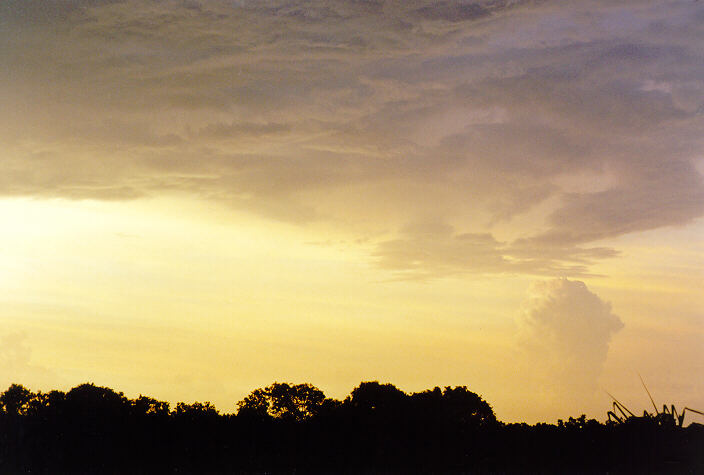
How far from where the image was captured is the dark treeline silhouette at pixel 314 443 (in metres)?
85.0

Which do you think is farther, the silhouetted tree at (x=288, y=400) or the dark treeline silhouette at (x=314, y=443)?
the silhouetted tree at (x=288, y=400)

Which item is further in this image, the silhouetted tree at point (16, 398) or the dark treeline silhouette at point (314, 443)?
the silhouetted tree at point (16, 398)

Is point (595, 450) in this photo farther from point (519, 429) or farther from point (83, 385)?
point (83, 385)

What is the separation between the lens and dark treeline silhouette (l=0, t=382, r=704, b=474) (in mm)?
85000

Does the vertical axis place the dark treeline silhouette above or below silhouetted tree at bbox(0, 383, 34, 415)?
below

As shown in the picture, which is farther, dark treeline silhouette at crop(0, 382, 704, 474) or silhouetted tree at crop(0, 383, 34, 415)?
silhouetted tree at crop(0, 383, 34, 415)

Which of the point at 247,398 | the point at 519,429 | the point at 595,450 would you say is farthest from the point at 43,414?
the point at 595,450

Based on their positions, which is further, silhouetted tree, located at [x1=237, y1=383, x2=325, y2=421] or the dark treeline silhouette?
silhouetted tree, located at [x1=237, y1=383, x2=325, y2=421]

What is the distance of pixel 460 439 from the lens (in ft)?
304

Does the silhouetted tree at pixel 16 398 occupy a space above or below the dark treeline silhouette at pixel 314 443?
above

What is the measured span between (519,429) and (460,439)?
9.46 metres

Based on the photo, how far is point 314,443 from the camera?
89000 millimetres

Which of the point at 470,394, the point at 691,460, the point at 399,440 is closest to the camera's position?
the point at 691,460

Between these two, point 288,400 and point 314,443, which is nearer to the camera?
point 314,443
